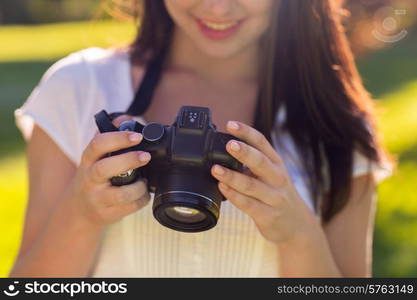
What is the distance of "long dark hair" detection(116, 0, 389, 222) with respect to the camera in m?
1.73

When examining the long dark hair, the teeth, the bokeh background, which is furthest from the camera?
the bokeh background

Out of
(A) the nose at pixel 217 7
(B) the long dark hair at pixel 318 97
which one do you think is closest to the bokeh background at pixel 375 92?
(B) the long dark hair at pixel 318 97

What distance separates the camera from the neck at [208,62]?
73.2 inches

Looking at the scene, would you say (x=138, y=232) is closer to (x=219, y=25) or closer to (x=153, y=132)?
(x=153, y=132)

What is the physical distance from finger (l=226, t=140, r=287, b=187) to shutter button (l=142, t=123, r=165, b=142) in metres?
0.14

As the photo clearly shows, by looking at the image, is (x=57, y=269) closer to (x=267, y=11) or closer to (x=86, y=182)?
(x=86, y=182)

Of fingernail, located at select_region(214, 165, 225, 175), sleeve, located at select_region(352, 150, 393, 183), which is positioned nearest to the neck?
sleeve, located at select_region(352, 150, 393, 183)

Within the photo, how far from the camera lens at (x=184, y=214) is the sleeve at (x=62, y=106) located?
330 millimetres

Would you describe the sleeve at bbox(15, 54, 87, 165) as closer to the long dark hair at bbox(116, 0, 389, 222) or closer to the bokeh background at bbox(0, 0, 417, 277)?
the long dark hair at bbox(116, 0, 389, 222)

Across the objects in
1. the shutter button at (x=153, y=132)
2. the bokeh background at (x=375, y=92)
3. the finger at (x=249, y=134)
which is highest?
the bokeh background at (x=375, y=92)

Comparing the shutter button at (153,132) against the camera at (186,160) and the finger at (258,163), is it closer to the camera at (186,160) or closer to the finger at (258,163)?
the camera at (186,160)

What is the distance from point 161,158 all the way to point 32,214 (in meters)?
0.40

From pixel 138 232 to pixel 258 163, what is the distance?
0.41 m

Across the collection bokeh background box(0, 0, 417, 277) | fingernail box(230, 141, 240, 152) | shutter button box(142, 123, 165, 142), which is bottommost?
fingernail box(230, 141, 240, 152)
